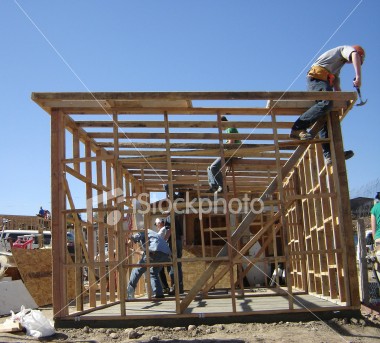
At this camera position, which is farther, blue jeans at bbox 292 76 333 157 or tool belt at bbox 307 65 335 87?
tool belt at bbox 307 65 335 87

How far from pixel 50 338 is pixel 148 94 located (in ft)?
12.0

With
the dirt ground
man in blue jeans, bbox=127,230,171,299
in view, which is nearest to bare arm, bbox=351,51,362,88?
the dirt ground

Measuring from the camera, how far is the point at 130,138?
9.09 metres

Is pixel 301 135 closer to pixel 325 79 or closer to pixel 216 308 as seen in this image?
pixel 325 79

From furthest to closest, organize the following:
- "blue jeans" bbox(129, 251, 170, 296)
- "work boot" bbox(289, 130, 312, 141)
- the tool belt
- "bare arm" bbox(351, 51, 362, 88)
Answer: "blue jeans" bbox(129, 251, 170, 296) < the tool belt < "work boot" bbox(289, 130, 312, 141) < "bare arm" bbox(351, 51, 362, 88)

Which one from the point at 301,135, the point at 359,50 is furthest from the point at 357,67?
the point at 301,135

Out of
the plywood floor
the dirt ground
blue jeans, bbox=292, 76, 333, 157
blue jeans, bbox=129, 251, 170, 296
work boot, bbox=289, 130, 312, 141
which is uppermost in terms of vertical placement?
blue jeans, bbox=292, 76, 333, 157

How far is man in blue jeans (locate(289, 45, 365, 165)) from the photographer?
7.20 metres

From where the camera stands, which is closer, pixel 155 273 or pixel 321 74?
pixel 321 74

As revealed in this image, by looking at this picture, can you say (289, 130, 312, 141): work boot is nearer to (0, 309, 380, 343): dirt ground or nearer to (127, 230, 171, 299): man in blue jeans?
A: (0, 309, 380, 343): dirt ground

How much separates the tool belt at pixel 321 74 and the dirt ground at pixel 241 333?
Answer: 365 centimetres

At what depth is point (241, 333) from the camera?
6.33 meters

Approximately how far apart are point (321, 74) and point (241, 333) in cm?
414

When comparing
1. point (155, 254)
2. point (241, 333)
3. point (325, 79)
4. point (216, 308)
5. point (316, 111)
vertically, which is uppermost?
point (325, 79)
